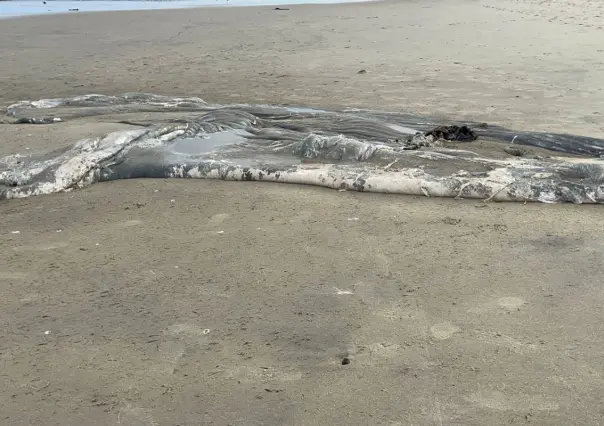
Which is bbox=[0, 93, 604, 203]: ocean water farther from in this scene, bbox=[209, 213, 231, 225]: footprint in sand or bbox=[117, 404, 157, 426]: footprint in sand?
bbox=[117, 404, 157, 426]: footprint in sand

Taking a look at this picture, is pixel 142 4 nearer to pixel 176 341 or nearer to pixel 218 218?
pixel 218 218

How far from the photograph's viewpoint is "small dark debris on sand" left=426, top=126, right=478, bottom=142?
521 centimetres

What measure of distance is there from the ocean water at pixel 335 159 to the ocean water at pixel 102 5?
12870 mm

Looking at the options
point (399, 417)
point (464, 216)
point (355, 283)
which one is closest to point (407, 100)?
point (464, 216)

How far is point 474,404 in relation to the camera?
7.73 ft

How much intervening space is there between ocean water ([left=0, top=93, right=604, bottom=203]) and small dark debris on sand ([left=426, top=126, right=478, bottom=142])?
7 cm

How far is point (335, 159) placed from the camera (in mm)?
4766

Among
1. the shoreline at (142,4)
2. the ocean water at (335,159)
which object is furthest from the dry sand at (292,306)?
the shoreline at (142,4)

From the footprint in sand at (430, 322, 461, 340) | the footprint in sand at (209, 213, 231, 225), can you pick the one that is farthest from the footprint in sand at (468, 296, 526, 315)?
the footprint in sand at (209, 213, 231, 225)

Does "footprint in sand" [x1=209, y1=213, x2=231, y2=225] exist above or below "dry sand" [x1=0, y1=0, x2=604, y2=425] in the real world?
below

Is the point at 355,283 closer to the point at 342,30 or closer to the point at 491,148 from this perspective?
the point at 491,148

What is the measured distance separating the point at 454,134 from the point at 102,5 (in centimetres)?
1569

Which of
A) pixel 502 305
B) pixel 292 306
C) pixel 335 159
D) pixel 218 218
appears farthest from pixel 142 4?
pixel 502 305

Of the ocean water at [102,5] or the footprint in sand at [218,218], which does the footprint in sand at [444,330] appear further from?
the ocean water at [102,5]
